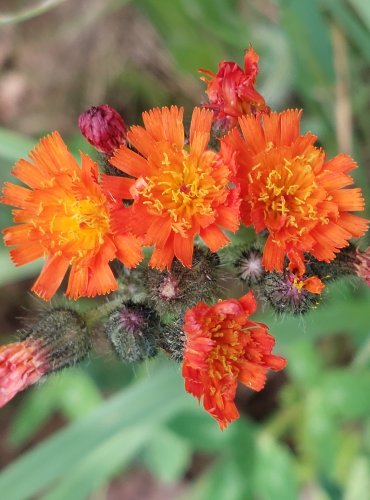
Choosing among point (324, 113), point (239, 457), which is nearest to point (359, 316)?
point (239, 457)

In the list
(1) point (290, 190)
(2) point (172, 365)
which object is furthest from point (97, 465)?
(1) point (290, 190)

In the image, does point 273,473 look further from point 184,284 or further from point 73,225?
point 73,225

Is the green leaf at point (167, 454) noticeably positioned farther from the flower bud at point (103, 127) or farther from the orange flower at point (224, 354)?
the flower bud at point (103, 127)

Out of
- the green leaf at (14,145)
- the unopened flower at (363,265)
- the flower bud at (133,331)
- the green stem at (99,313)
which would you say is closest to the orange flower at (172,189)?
the flower bud at (133,331)

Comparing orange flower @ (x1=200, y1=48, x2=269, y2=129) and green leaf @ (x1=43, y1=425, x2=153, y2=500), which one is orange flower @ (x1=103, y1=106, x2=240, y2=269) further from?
green leaf @ (x1=43, y1=425, x2=153, y2=500)

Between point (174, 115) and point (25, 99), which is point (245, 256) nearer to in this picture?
point (174, 115)
